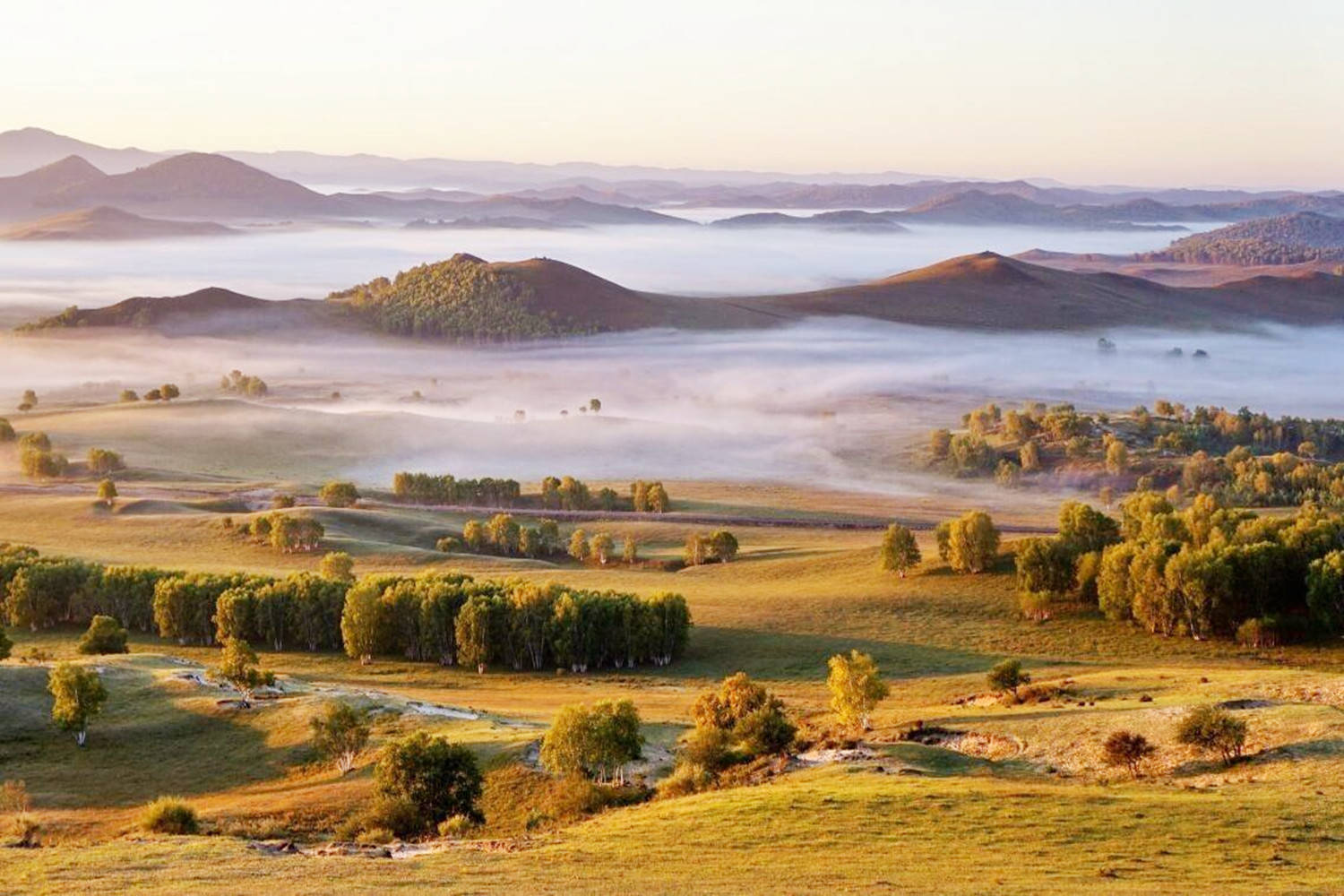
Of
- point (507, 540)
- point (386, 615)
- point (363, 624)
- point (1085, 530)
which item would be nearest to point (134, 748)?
point (363, 624)

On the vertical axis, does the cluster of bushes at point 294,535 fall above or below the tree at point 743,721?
below

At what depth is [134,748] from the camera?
61719 mm

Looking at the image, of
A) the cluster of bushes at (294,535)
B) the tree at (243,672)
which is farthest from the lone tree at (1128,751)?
the cluster of bushes at (294,535)

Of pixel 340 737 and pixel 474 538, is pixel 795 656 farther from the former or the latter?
pixel 474 538

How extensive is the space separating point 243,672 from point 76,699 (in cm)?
762

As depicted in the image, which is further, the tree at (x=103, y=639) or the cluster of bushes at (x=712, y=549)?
the cluster of bushes at (x=712, y=549)

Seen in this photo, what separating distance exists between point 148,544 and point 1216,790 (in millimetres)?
110083

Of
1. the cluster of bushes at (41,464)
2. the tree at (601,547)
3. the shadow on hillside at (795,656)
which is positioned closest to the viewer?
the shadow on hillside at (795,656)

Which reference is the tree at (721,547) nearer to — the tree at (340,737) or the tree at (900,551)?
the tree at (900,551)

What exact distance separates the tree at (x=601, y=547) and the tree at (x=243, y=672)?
6266 cm

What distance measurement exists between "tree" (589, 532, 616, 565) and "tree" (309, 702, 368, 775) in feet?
237

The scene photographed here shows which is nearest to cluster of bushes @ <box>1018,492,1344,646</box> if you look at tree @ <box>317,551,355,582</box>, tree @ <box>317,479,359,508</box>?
tree @ <box>317,551,355,582</box>

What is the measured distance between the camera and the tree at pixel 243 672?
6662 cm

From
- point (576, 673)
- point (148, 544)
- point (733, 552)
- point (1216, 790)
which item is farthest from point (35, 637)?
point (1216, 790)
